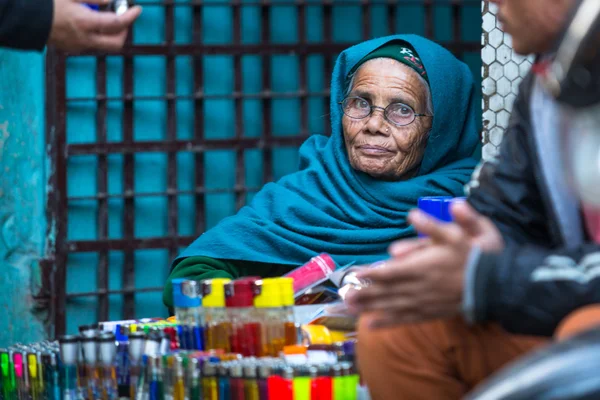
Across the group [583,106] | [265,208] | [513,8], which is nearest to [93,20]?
[513,8]

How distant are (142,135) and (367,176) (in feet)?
4.38

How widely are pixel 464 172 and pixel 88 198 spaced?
1.77 metres

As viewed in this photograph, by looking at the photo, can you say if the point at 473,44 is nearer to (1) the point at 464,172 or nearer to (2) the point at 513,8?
(1) the point at 464,172

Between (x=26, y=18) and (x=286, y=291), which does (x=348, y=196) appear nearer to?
(x=286, y=291)

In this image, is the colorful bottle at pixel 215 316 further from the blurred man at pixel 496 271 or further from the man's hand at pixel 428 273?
→ the man's hand at pixel 428 273

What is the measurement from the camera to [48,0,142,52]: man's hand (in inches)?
101

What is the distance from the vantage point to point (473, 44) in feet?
16.7

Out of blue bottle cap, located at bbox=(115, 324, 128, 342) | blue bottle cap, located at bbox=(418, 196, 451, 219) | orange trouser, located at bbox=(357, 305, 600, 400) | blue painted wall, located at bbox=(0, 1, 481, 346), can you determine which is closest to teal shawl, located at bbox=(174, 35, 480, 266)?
blue bottle cap, located at bbox=(418, 196, 451, 219)

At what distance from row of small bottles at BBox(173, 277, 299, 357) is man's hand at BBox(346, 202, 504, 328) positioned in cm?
81

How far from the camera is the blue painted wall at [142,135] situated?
4598mm

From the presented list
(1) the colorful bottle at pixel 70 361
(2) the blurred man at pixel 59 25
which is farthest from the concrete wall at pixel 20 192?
(2) the blurred man at pixel 59 25

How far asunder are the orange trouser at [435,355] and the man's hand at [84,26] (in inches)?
38.9

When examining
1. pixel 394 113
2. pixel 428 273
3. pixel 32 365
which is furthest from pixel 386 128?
pixel 428 273

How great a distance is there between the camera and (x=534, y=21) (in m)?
2.08
